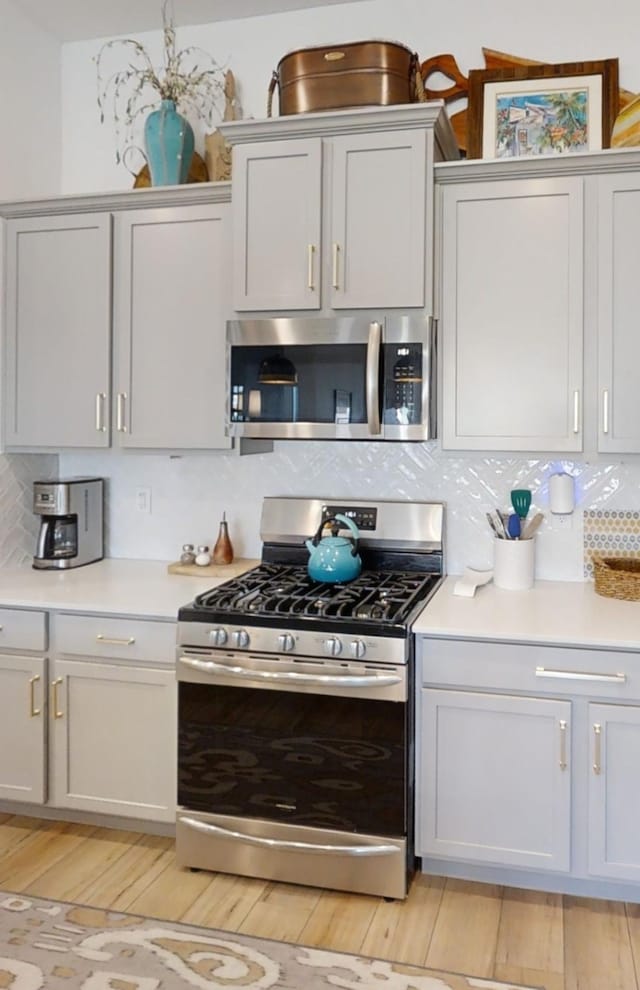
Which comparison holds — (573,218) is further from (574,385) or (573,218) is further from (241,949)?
(241,949)

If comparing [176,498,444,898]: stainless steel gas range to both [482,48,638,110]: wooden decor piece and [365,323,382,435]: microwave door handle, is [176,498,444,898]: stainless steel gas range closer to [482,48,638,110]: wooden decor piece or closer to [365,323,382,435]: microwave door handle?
[365,323,382,435]: microwave door handle

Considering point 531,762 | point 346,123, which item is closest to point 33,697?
point 531,762

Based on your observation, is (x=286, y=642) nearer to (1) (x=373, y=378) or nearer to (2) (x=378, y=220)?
(1) (x=373, y=378)

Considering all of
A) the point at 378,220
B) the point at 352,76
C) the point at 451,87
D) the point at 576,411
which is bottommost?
the point at 576,411

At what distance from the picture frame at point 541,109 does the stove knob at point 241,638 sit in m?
1.90

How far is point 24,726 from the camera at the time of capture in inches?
102

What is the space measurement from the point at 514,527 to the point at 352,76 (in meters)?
1.60

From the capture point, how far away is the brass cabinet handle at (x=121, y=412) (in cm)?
285

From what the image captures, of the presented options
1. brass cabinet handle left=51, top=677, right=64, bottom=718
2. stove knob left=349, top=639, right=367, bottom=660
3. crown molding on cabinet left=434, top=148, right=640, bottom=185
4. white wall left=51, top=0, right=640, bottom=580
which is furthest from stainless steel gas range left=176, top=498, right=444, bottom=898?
crown molding on cabinet left=434, top=148, right=640, bottom=185

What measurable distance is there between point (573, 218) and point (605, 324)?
13.9 inches

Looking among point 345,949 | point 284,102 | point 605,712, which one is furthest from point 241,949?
point 284,102

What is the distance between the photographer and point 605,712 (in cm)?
213

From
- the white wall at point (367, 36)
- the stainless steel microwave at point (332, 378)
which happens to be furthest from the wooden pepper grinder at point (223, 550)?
the white wall at point (367, 36)

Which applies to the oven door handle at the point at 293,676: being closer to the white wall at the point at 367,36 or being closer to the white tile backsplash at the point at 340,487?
the white tile backsplash at the point at 340,487
